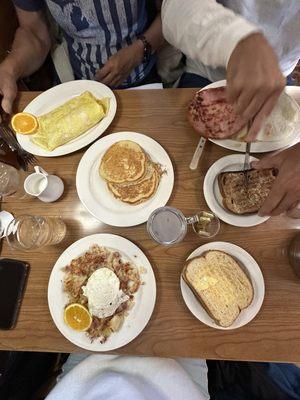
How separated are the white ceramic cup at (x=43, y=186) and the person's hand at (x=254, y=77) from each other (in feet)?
1.94

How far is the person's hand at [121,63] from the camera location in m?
1.40

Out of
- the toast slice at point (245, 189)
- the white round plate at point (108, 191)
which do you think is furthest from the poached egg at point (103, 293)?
the toast slice at point (245, 189)

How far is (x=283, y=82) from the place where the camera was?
78cm

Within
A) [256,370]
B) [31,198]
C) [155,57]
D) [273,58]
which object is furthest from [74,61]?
[256,370]

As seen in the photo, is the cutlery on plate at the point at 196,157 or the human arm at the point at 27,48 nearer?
the cutlery on plate at the point at 196,157

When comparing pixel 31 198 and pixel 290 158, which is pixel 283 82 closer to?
pixel 290 158

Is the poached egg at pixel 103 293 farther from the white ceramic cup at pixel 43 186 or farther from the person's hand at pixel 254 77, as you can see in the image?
the person's hand at pixel 254 77

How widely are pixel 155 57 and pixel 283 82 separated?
96cm

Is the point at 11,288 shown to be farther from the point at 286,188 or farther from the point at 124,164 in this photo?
the point at 286,188

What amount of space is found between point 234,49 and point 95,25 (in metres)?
0.70

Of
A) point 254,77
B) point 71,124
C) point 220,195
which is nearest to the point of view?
point 254,77

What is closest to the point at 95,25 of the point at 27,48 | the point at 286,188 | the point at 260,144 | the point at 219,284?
the point at 27,48

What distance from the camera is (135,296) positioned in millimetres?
940

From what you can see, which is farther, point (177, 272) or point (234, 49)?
point (177, 272)
